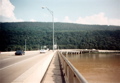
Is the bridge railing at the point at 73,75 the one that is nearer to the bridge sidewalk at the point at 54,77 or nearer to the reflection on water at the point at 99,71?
the bridge sidewalk at the point at 54,77

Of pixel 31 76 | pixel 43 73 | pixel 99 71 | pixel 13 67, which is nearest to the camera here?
pixel 31 76

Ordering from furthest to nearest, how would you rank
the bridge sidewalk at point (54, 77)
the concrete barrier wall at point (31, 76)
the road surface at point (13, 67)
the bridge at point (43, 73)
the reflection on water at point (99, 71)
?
the reflection on water at point (99, 71), the road surface at point (13, 67), the bridge sidewalk at point (54, 77), the bridge at point (43, 73), the concrete barrier wall at point (31, 76)

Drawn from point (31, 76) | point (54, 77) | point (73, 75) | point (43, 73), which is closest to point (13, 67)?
point (43, 73)

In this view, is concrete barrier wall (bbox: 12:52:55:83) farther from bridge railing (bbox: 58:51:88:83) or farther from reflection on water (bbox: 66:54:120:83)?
reflection on water (bbox: 66:54:120:83)

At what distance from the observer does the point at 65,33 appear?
Result: 13650 cm

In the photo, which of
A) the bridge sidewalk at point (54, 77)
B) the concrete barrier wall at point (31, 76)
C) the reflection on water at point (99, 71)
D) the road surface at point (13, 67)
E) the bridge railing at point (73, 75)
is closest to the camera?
the bridge railing at point (73, 75)

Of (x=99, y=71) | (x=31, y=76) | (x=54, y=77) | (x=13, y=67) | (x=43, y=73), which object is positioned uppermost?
(x=31, y=76)

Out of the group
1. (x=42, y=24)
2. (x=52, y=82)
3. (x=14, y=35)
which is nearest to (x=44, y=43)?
(x=42, y=24)

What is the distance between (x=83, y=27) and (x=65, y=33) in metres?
13.4

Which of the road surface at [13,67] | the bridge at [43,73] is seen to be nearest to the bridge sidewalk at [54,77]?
the bridge at [43,73]

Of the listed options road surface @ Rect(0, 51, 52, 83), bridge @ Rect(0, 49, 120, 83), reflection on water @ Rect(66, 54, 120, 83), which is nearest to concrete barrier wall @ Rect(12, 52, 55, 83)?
bridge @ Rect(0, 49, 120, 83)

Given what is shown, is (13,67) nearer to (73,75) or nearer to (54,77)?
(54,77)

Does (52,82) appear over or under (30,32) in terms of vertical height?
under

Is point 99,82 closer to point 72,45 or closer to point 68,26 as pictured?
point 72,45
